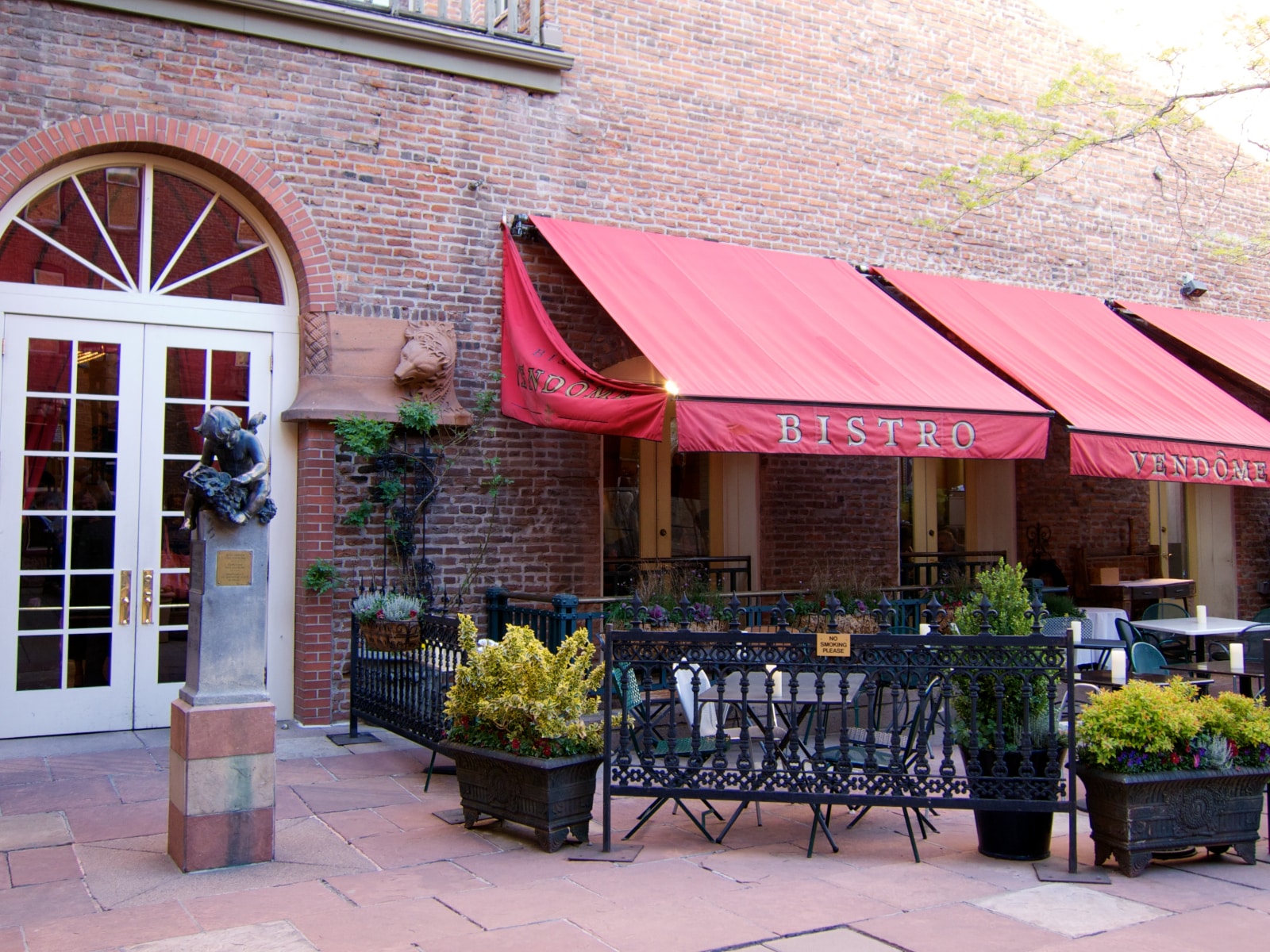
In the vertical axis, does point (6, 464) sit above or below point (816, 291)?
below

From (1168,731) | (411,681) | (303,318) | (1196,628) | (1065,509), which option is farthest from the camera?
(1065,509)

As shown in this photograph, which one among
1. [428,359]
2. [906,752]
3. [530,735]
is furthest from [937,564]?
[530,735]

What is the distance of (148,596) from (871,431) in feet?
17.0

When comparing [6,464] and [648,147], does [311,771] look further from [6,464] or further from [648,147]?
[648,147]

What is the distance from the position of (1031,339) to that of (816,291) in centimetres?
217

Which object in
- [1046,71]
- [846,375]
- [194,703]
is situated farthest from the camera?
[1046,71]

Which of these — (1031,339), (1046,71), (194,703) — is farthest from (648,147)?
(194,703)

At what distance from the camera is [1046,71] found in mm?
12211

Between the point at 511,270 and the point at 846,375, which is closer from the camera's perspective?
the point at 846,375

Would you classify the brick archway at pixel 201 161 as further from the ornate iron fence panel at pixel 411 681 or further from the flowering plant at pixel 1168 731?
the flowering plant at pixel 1168 731

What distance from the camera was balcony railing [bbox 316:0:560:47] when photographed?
8.46 m

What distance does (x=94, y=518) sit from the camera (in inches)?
303

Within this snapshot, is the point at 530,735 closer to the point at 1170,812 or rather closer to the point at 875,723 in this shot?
the point at 875,723

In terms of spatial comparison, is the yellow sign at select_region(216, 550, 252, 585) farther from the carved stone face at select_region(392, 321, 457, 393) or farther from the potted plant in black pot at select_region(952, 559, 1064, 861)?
the potted plant in black pot at select_region(952, 559, 1064, 861)
